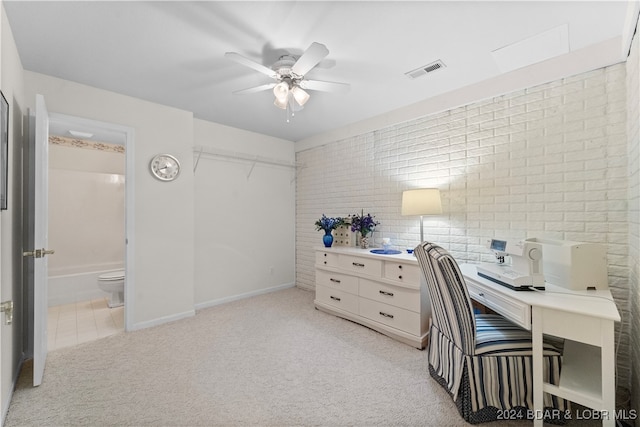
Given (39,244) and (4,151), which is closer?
(4,151)

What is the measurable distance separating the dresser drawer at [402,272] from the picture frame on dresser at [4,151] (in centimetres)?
279

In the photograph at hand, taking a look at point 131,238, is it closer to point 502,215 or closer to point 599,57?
point 502,215

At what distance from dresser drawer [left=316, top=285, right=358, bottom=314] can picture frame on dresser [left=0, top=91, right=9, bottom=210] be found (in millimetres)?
2791

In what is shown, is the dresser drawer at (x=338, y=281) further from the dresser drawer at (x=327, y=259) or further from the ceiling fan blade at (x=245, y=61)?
the ceiling fan blade at (x=245, y=61)

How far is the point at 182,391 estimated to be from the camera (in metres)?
1.90

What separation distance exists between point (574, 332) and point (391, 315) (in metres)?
1.48

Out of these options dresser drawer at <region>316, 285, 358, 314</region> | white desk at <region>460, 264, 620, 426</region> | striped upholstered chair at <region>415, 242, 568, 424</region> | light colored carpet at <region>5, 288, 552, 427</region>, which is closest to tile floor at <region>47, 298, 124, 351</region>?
light colored carpet at <region>5, 288, 552, 427</region>

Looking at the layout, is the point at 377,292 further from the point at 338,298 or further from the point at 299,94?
the point at 299,94

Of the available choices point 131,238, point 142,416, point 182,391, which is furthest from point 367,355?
point 131,238

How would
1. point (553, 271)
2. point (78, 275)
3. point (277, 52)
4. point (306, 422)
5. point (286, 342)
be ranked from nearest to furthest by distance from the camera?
point (306, 422) → point (553, 271) → point (277, 52) → point (286, 342) → point (78, 275)

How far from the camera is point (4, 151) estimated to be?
1.60 m

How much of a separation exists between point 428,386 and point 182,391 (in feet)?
5.63

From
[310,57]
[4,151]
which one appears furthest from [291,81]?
[4,151]

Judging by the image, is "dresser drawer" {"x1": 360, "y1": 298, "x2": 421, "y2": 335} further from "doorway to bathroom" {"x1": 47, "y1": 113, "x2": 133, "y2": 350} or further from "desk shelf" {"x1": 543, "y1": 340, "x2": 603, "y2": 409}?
"doorway to bathroom" {"x1": 47, "y1": 113, "x2": 133, "y2": 350}
